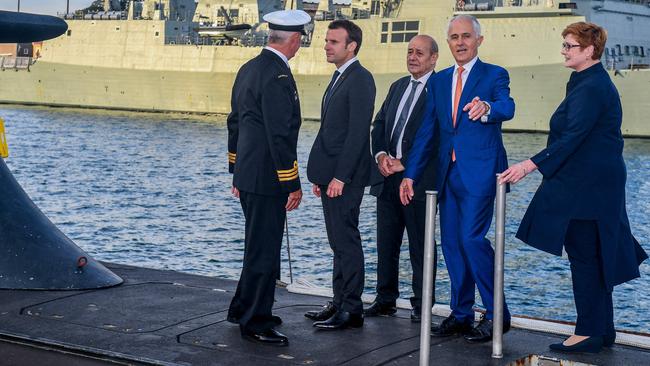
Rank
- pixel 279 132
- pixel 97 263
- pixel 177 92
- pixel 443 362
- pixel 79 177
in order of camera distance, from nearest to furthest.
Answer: pixel 443 362
pixel 279 132
pixel 97 263
pixel 79 177
pixel 177 92

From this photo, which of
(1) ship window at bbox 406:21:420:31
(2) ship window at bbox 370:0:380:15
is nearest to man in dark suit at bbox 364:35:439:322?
(1) ship window at bbox 406:21:420:31

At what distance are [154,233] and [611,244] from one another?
14287mm

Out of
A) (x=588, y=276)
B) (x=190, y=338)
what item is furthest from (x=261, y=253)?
(x=588, y=276)

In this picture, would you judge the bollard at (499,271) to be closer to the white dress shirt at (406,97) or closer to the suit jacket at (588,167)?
the suit jacket at (588,167)

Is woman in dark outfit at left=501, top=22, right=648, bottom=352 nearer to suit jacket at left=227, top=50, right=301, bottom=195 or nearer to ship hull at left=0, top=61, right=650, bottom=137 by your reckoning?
suit jacket at left=227, top=50, right=301, bottom=195

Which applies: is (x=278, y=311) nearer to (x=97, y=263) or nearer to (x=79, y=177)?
(x=97, y=263)

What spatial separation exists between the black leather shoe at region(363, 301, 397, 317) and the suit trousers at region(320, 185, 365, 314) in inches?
11.2

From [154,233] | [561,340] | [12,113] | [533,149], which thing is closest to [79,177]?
[154,233]

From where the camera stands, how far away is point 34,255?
607 cm

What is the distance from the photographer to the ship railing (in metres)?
59.5

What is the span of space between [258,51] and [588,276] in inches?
1911

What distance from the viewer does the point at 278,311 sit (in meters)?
5.72

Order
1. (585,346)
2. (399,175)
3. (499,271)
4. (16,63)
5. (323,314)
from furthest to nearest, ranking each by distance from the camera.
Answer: (16,63) → (399,175) → (323,314) → (585,346) → (499,271)

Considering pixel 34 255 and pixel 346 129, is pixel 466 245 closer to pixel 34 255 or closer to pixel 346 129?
pixel 346 129
